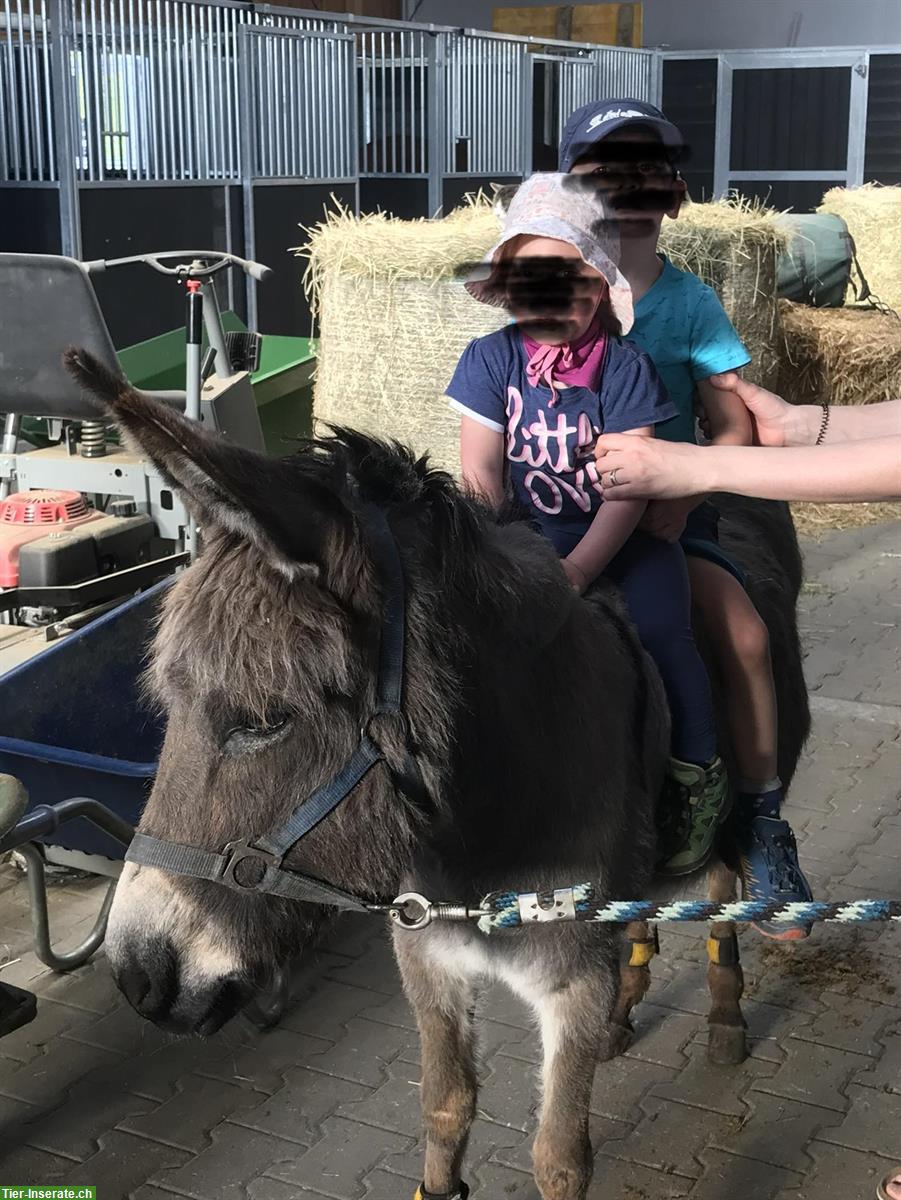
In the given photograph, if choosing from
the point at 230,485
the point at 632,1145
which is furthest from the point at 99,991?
the point at 230,485

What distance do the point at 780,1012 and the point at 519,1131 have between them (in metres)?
0.79

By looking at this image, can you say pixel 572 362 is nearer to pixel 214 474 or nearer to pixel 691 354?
pixel 691 354

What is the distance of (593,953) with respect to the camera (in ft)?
6.52

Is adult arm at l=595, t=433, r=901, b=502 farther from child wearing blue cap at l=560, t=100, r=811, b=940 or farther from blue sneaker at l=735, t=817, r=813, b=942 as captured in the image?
blue sneaker at l=735, t=817, r=813, b=942

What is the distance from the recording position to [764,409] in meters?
2.35

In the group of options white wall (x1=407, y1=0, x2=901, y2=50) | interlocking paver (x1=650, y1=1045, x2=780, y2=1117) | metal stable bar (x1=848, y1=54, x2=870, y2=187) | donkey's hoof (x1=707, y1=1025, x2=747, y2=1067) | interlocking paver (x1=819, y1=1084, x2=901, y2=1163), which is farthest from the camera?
white wall (x1=407, y1=0, x2=901, y2=50)

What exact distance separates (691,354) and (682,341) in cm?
3

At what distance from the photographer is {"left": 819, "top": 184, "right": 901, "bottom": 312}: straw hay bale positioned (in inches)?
372

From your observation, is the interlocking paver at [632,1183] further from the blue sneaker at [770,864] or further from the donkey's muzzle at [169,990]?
the donkey's muzzle at [169,990]

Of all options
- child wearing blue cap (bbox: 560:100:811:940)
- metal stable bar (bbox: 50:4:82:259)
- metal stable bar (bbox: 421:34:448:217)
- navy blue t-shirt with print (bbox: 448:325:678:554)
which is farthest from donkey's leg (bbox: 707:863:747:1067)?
metal stable bar (bbox: 421:34:448:217)

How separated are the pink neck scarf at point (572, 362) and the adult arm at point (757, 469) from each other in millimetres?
338

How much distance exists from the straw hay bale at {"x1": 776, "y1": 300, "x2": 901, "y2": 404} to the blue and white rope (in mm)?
6730

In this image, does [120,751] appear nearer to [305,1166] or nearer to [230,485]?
[305,1166]

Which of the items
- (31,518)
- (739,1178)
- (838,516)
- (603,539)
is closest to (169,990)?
(603,539)
